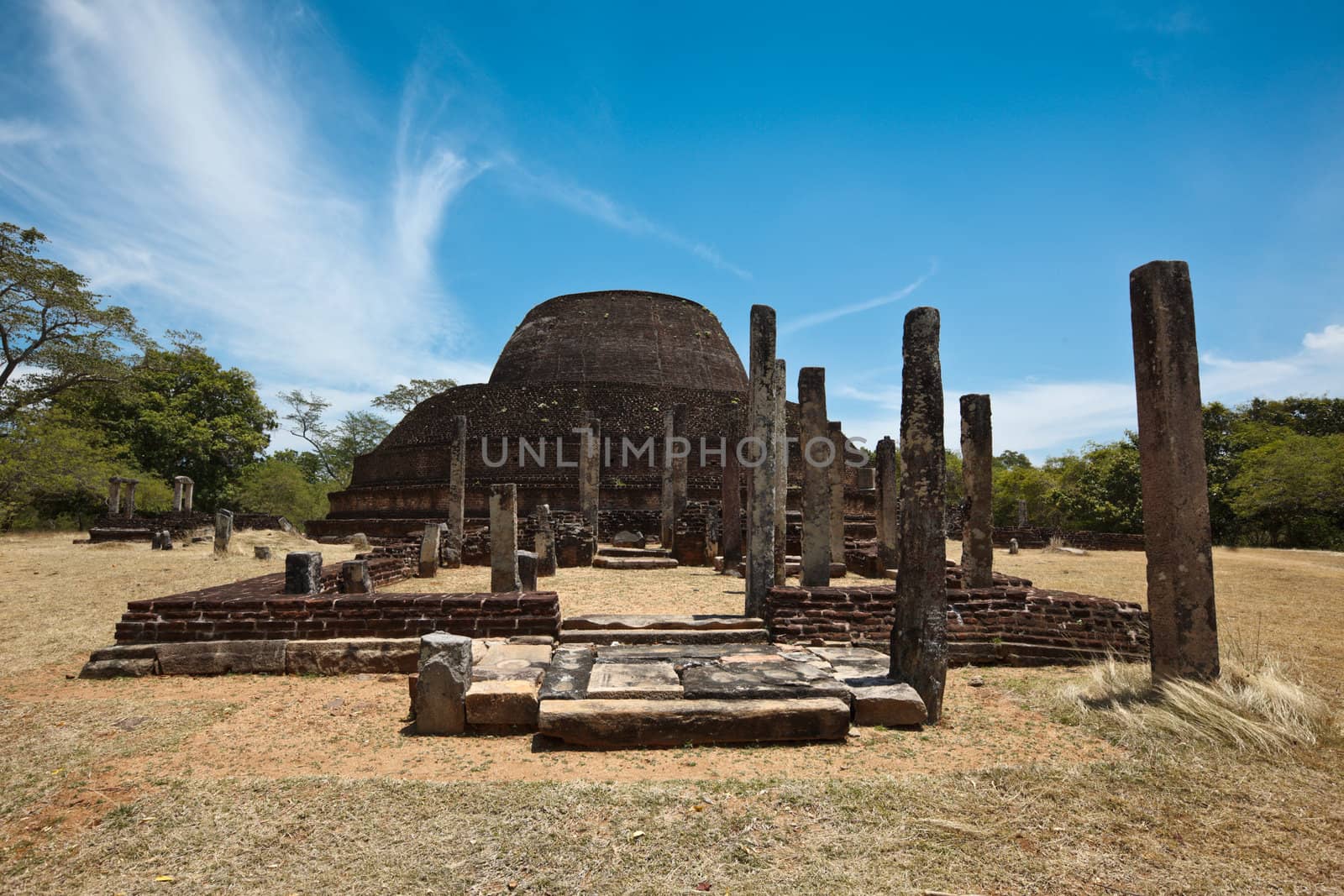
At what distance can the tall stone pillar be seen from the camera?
1148 cm

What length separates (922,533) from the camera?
4.20 metres

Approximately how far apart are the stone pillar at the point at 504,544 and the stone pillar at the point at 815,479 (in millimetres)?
3599

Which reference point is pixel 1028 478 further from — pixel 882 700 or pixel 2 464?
pixel 2 464

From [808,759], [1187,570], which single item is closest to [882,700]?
[808,759]

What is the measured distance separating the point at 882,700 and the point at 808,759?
0.73 m

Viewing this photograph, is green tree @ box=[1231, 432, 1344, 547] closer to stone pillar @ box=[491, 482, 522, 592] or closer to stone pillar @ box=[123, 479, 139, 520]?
stone pillar @ box=[491, 482, 522, 592]

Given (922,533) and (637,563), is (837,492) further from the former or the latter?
(922,533)

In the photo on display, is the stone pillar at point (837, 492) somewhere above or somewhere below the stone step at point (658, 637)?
above

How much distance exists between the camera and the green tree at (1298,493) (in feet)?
67.8

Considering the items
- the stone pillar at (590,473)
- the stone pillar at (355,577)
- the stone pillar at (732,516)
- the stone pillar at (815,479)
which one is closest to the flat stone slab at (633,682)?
the stone pillar at (815,479)

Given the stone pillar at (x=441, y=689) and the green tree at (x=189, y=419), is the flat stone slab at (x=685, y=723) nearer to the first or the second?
the stone pillar at (x=441, y=689)

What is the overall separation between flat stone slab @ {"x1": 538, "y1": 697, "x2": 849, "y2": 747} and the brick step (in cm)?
216

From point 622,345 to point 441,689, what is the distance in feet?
85.1

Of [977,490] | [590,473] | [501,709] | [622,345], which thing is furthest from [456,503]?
[622,345]
